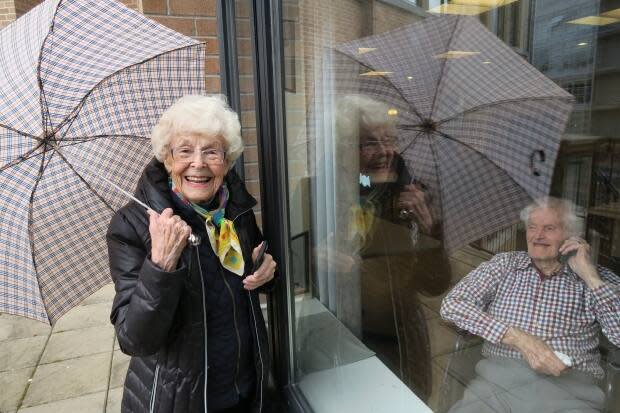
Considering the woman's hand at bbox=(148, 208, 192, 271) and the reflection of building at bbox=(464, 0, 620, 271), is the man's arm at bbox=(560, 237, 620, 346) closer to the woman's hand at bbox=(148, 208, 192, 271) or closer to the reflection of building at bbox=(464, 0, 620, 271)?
the reflection of building at bbox=(464, 0, 620, 271)

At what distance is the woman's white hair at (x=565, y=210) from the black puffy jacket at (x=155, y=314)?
1096 millimetres

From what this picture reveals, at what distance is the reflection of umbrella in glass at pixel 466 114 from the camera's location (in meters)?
1.34

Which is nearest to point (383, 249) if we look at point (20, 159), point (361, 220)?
point (361, 220)

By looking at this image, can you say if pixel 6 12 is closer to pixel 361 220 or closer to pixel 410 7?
pixel 361 220

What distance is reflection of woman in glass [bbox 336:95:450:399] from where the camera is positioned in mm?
2201

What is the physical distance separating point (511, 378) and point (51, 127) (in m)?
1.81

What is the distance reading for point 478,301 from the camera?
1.83 m

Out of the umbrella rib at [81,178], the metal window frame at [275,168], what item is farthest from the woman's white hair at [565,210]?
the umbrella rib at [81,178]

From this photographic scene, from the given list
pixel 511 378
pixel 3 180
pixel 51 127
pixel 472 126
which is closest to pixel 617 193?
pixel 472 126

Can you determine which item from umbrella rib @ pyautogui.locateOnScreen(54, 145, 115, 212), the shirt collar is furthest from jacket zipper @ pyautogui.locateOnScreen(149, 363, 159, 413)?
the shirt collar

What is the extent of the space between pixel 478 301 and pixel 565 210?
0.55 m

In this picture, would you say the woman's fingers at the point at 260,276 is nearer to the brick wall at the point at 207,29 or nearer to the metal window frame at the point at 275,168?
the metal window frame at the point at 275,168

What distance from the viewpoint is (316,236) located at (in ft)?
8.93

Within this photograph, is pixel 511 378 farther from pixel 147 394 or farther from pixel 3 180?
pixel 3 180
